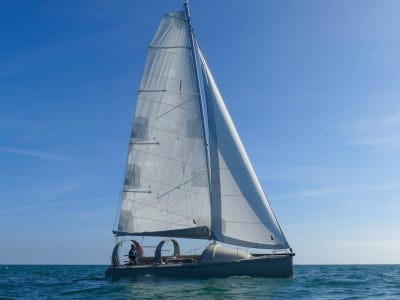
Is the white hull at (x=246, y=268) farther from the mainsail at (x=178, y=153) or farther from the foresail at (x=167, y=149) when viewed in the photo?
the foresail at (x=167, y=149)

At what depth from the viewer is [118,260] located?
3312 centimetres

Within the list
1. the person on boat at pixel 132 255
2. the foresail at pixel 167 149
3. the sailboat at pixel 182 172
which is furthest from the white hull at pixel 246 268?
the person on boat at pixel 132 255

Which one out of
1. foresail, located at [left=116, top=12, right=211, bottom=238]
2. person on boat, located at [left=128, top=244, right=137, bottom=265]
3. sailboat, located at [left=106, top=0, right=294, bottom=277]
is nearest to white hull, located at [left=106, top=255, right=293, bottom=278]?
sailboat, located at [left=106, top=0, right=294, bottom=277]

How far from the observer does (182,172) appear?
33.4 m

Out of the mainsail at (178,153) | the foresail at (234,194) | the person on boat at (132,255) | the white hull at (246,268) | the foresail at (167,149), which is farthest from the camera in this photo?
the person on boat at (132,255)

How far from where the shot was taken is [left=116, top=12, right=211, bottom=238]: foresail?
33031 millimetres

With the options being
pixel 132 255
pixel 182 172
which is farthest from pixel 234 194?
pixel 132 255

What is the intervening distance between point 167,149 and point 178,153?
2.73ft

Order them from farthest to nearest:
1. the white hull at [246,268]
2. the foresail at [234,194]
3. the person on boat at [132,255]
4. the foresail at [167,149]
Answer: the person on boat at [132,255], the foresail at [167,149], the foresail at [234,194], the white hull at [246,268]

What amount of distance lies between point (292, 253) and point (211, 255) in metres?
4.82

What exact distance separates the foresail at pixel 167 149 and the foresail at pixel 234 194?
3.99ft

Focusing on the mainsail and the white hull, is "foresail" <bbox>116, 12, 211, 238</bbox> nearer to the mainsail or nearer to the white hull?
the mainsail

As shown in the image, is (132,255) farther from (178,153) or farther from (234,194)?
(234,194)

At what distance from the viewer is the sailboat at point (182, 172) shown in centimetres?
3048
